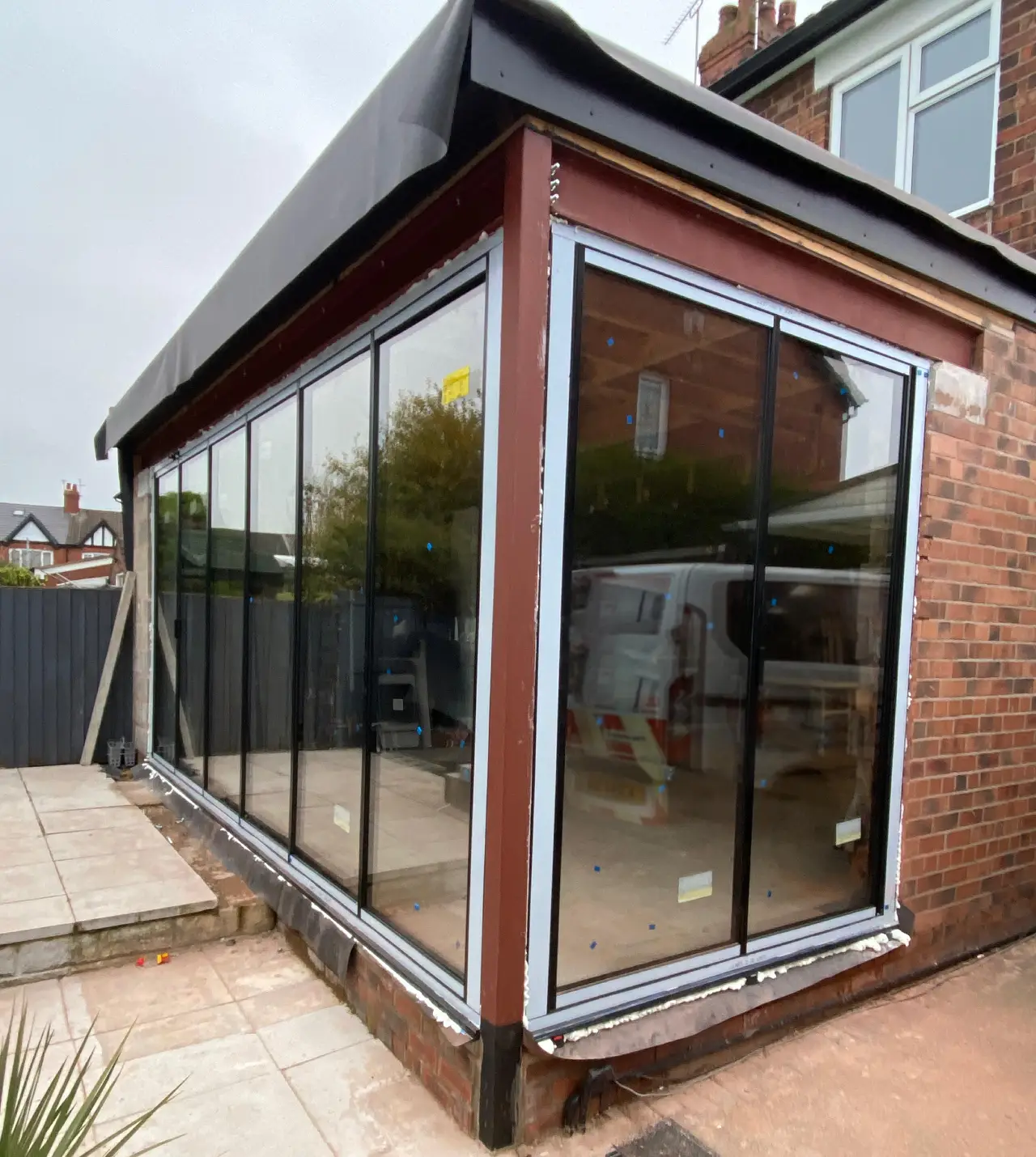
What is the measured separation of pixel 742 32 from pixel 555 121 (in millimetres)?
7583

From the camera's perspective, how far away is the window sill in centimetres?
211

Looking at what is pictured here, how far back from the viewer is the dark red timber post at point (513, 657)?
1978 millimetres

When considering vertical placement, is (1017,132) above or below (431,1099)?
above

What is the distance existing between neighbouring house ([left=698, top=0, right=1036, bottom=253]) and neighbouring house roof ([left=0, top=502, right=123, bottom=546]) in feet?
153

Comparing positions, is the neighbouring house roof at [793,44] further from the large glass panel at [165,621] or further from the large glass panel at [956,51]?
the large glass panel at [165,621]

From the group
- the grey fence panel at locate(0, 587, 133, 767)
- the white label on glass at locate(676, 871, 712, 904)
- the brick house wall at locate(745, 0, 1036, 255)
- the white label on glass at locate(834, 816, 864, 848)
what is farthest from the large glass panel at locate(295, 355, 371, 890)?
the brick house wall at locate(745, 0, 1036, 255)

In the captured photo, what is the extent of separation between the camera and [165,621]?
611 centimetres

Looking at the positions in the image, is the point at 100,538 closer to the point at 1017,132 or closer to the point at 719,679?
the point at 1017,132

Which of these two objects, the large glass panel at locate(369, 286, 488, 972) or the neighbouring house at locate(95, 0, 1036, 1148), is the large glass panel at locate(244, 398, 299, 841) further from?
the large glass panel at locate(369, 286, 488, 972)

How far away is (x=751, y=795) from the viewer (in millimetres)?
2793

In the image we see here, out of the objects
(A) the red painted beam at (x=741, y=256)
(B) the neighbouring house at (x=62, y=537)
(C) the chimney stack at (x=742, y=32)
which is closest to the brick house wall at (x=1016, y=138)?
(A) the red painted beam at (x=741, y=256)

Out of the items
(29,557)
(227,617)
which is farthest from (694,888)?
(29,557)

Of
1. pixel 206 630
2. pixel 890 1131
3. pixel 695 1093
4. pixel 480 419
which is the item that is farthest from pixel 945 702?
pixel 206 630

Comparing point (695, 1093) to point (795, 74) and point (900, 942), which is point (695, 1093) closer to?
point (900, 942)
